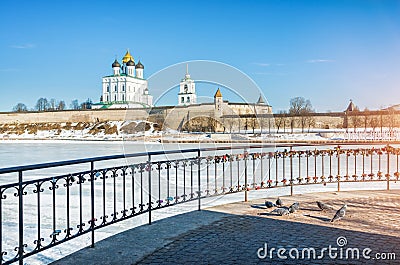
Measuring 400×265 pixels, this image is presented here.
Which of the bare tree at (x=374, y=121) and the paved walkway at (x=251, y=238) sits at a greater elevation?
the bare tree at (x=374, y=121)

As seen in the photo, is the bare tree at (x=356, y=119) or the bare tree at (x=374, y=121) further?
the bare tree at (x=356, y=119)

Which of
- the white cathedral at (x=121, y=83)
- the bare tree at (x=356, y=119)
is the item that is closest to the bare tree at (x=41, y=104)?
the white cathedral at (x=121, y=83)

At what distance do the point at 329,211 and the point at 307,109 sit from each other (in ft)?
207

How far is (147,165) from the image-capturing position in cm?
464

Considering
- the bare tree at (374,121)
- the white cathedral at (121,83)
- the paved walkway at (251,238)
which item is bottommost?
the paved walkway at (251,238)

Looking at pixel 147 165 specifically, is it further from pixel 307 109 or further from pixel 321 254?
pixel 307 109

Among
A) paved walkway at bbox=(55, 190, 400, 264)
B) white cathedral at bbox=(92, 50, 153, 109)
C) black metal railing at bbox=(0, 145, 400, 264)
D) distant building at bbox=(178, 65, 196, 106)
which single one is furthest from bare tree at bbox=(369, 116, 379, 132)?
distant building at bbox=(178, 65, 196, 106)

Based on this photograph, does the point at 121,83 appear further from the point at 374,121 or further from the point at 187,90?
the point at 187,90

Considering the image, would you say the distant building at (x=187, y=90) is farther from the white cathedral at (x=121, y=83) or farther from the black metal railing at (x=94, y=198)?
the white cathedral at (x=121, y=83)

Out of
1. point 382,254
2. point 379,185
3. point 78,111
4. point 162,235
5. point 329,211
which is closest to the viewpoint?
point 382,254

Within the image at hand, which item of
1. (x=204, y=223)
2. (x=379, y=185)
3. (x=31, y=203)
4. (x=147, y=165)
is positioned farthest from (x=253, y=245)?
(x=379, y=185)

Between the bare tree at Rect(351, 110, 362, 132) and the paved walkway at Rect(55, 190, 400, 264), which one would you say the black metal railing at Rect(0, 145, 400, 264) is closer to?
the paved walkway at Rect(55, 190, 400, 264)

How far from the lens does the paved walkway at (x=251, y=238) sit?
3365mm

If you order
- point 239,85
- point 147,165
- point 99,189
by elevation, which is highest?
point 239,85
